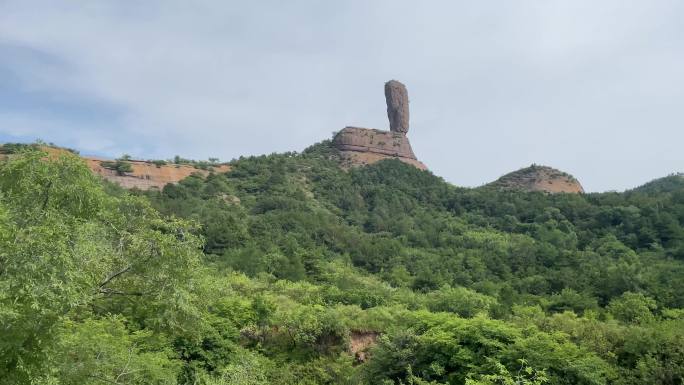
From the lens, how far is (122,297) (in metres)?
12.0

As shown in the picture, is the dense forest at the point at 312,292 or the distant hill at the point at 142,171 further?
the distant hill at the point at 142,171

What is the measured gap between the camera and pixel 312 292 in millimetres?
28500

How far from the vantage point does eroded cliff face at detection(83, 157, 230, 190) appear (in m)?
57.9

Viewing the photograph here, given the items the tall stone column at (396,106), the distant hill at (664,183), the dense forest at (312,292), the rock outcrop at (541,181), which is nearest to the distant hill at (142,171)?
the dense forest at (312,292)

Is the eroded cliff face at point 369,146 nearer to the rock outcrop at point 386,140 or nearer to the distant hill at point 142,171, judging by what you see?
the rock outcrop at point 386,140

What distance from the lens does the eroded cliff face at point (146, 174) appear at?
57.9 meters

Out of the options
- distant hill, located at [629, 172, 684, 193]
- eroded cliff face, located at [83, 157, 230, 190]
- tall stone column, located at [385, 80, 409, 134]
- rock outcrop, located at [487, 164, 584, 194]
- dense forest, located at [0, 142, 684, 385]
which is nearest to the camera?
dense forest, located at [0, 142, 684, 385]

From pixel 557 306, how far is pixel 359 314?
1199 centimetres

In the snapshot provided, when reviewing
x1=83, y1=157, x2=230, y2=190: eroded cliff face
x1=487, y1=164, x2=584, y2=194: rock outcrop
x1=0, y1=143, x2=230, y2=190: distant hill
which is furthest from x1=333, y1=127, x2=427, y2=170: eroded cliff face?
x1=83, y1=157, x2=230, y2=190: eroded cliff face

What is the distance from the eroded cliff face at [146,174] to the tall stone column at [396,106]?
3267 centimetres

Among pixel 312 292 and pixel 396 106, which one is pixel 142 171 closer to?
pixel 312 292

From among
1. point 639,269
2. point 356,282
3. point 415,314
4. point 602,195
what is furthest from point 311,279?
point 602,195

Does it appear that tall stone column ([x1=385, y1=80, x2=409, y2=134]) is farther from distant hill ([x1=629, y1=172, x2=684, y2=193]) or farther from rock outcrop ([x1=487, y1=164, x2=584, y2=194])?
distant hill ([x1=629, y1=172, x2=684, y2=193])

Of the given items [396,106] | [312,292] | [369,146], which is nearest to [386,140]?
[369,146]
